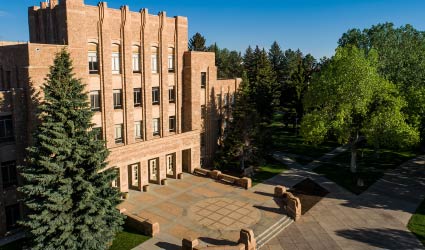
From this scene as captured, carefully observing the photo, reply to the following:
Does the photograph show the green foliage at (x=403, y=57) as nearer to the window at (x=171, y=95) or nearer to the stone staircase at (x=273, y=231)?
the stone staircase at (x=273, y=231)

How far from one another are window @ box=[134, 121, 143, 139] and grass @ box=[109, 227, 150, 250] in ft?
33.3

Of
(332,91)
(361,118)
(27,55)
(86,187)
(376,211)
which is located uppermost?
(27,55)

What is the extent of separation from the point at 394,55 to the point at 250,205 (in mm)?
29686

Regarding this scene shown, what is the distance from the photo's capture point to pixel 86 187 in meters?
20.6

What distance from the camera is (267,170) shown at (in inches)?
1539

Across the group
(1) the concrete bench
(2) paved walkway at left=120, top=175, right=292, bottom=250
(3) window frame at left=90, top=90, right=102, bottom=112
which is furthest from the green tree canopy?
(3) window frame at left=90, top=90, right=102, bottom=112

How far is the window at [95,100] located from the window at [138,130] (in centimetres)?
452

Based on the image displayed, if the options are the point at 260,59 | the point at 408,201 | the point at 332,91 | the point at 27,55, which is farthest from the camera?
the point at 260,59

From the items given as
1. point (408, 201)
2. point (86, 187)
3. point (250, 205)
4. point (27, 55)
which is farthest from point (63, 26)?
point (408, 201)

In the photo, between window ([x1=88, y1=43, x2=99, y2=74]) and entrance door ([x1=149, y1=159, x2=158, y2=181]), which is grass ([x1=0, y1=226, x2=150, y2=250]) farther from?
window ([x1=88, y1=43, x2=99, y2=74])

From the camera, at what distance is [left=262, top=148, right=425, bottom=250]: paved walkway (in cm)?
2362

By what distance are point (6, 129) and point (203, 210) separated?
1580cm

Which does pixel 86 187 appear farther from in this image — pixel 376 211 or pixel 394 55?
pixel 394 55

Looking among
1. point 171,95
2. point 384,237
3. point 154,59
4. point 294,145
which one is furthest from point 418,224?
point 294,145
